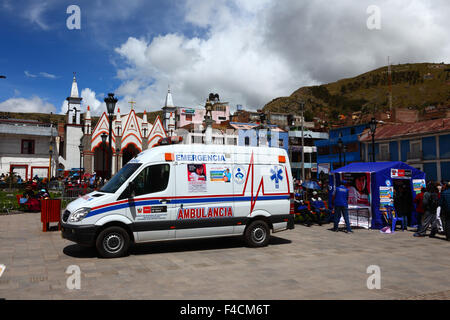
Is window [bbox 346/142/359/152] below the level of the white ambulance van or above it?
above

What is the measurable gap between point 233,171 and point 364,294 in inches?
186

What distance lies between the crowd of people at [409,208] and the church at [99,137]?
126 ft

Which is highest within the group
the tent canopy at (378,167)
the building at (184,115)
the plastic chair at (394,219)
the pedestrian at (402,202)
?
the building at (184,115)

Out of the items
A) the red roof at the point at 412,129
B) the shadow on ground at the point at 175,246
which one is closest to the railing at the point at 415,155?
the red roof at the point at 412,129

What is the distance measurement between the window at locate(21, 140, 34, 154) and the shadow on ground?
4398cm

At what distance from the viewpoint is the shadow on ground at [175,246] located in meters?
9.02

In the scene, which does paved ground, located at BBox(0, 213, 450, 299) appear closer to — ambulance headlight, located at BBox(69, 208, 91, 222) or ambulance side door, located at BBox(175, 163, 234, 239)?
ambulance side door, located at BBox(175, 163, 234, 239)

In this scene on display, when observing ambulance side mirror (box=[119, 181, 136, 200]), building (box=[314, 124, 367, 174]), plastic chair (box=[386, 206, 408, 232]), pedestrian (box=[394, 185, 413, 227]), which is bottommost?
plastic chair (box=[386, 206, 408, 232])

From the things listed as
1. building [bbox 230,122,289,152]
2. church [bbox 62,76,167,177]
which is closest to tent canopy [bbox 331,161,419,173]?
church [bbox 62,76,167,177]

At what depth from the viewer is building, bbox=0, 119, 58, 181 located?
153 ft

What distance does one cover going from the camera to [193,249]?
954 cm

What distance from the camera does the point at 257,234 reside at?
391 inches

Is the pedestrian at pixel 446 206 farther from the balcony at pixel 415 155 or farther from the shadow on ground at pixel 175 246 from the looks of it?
the balcony at pixel 415 155
